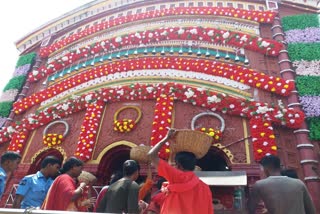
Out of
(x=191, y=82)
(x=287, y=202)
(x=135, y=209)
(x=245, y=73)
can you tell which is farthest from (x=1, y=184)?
(x=245, y=73)

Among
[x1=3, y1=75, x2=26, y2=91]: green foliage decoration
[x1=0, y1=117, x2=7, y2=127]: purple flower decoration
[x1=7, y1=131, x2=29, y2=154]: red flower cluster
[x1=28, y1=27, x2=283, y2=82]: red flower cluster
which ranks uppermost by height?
[x1=28, y1=27, x2=283, y2=82]: red flower cluster

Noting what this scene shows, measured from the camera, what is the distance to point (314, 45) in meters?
9.98

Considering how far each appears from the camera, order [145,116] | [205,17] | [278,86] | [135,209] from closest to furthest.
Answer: [135,209], [278,86], [145,116], [205,17]

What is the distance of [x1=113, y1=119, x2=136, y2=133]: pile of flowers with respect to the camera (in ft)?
30.9

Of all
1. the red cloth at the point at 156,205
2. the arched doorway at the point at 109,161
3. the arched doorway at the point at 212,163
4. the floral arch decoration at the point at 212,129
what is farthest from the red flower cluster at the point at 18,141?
the red cloth at the point at 156,205

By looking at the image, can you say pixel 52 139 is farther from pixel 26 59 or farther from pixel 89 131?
pixel 26 59

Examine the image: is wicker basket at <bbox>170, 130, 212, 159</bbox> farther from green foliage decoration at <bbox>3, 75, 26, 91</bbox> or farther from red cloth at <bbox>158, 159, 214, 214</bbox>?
green foliage decoration at <bbox>3, 75, 26, 91</bbox>

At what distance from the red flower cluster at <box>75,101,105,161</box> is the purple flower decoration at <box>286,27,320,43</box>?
23.2 feet

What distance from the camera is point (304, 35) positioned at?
10422mm

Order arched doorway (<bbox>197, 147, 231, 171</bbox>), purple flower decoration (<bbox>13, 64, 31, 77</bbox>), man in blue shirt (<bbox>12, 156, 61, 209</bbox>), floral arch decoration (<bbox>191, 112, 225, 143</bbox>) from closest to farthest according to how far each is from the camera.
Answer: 1. man in blue shirt (<bbox>12, 156, 61, 209</bbox>)
2. floral arch decoration (<bbox>191, 112, 225, 143</bbox>)
3. arched doorway (<bbox>197, 147, 231, 171</bbox>)
4. purple flower decoration (<bbox>13, 64, 31, 77</bbox>)

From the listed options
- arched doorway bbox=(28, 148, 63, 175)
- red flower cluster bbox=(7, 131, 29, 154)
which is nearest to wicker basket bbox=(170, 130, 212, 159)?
arched doorway bbox=(28, 148, 63, 175)

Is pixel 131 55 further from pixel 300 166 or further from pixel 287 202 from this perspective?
pixel 287 202

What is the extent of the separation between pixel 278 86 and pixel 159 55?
14.6 ft

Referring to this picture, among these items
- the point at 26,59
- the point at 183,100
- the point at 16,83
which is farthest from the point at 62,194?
the point at 26,59
